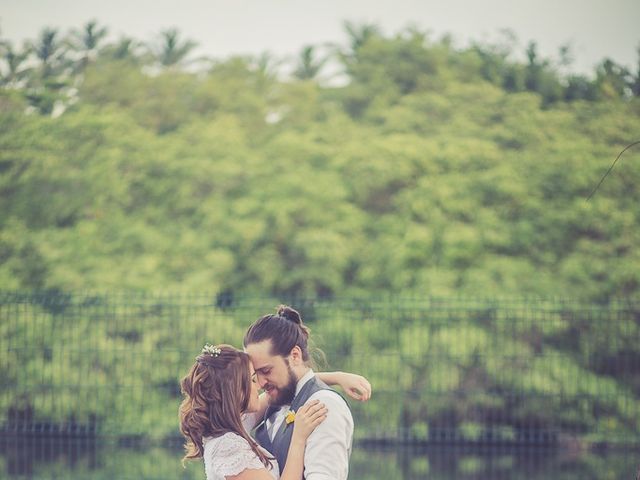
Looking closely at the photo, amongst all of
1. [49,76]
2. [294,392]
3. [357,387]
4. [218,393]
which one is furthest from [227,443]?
[49,76]

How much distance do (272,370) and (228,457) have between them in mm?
345

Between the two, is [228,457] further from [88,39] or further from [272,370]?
[88,39]

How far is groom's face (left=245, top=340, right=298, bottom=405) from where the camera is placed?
386 cm

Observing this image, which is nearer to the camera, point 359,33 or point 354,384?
point 354,384

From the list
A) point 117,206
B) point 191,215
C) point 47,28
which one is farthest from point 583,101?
point 47,28

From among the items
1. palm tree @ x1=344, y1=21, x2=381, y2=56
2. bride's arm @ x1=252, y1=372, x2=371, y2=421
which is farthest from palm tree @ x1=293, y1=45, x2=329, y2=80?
bride's arm @ x1=252, y1=372, x2=371, y2=421

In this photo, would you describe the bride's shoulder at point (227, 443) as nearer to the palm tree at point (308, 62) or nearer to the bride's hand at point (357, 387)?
the bride's hand at point (357, 387)

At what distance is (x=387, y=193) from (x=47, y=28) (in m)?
7.29

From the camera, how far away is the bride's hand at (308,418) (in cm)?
366

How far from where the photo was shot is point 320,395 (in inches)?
147

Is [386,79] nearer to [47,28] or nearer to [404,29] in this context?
[404,29]

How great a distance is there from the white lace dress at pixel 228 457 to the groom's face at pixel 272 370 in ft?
0.72

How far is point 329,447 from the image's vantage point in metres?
3.68

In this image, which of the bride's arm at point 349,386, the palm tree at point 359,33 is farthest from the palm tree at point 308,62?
the bride's arm at point 349,386
